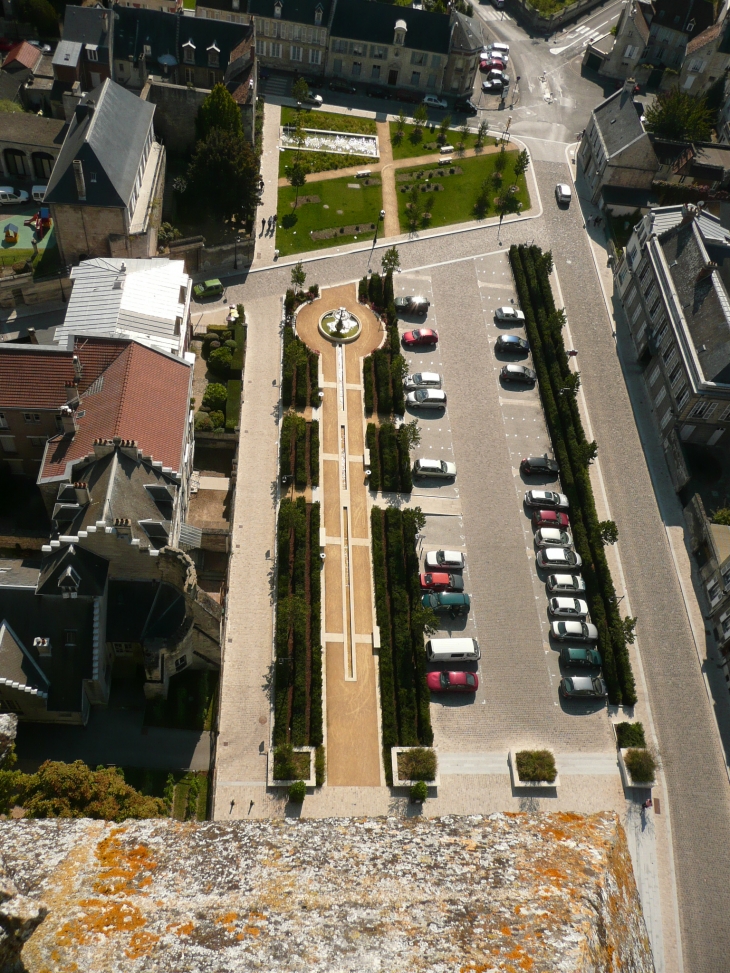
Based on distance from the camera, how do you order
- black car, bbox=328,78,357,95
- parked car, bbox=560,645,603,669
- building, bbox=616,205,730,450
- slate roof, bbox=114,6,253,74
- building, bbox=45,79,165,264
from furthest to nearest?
black car, bbox=328,78,357,95
slate roof, bbox=114,6,253,74
building, bbox=45,79,165,264
building, bbox=616,205,730,450
parked car, bbox=560,645,603,669

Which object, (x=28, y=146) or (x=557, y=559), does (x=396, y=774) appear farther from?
(x=28, y=146)

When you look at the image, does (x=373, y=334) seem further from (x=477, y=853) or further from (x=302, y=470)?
(x=477, y=853)

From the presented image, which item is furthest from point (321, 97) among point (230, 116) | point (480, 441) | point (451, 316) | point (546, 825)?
point (546, 825)

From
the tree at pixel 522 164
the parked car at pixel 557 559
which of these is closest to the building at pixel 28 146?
the tree at pixel 522 164

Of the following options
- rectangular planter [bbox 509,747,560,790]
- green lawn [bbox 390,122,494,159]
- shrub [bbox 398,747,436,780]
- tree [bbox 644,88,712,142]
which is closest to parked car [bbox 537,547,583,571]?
rectangular planter [bbox 509,747,560,790]

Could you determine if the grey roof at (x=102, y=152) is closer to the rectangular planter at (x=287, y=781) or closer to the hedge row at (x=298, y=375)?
the hedge row at (x=298, y=375)

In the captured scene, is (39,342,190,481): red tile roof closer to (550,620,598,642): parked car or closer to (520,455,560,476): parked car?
(520,455,560,476): parked car
